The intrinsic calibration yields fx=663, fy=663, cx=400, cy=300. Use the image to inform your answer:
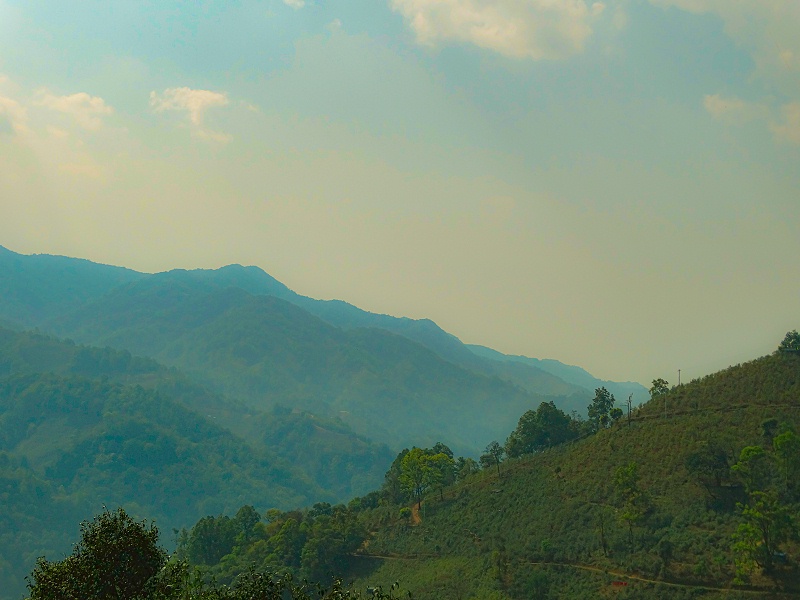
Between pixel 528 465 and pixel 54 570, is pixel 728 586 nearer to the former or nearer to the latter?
pixel 528 465

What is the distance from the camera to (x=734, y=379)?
98312 millimetres

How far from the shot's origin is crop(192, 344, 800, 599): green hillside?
221ft

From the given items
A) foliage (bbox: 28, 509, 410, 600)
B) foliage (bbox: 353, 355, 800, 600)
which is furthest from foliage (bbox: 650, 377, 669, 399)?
foliage (bbox: 28, 509, 410, 600)

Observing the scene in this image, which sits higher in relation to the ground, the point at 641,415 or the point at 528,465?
the point at 641,415

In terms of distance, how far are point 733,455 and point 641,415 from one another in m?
22.5

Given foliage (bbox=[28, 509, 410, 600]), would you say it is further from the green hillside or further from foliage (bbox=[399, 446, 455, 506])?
foliage (bbox=[399, 446, 455, 506])

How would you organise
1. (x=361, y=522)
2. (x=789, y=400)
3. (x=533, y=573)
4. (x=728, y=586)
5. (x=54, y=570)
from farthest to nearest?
1. (x=361, y=522)
2. (x=789, y=400)
3. (x=533, y=573)
4. (x=728, y=586)
5. (x=54, y=570)

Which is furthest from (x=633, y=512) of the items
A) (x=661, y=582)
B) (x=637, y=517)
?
(x=661, y=582)

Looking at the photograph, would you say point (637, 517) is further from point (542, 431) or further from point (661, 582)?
point (542, 431)

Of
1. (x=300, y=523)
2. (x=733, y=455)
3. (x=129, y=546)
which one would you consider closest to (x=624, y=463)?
(x=733, y=455)

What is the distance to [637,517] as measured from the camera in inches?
3034

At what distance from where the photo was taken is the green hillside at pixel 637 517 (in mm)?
67250

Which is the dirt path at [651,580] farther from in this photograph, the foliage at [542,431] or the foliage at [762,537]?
the foliage at [542,431]

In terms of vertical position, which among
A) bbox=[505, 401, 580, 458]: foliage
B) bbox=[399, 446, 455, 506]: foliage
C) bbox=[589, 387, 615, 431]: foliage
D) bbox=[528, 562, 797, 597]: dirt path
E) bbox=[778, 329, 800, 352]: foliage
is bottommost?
bbox=[528, 562, 797, 597]: dirt path
